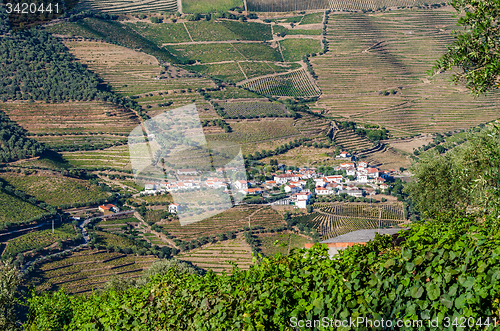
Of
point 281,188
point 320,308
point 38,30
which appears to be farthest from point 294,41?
point 320,308

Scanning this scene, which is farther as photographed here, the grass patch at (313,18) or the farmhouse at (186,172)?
the grass patch at (313,18)

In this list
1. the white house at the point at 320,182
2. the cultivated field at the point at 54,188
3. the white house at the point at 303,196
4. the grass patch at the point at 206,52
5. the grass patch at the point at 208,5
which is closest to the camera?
the cultivated field at the point at 54,188

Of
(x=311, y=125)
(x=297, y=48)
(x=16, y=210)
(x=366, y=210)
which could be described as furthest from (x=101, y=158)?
(x=297, y=48)

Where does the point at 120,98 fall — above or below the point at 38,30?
below

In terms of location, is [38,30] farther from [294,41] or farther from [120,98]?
[294,41]

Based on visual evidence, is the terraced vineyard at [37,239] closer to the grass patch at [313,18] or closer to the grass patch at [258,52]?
the grass patch at [258,52]

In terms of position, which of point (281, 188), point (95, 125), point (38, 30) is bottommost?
point (281, 188)

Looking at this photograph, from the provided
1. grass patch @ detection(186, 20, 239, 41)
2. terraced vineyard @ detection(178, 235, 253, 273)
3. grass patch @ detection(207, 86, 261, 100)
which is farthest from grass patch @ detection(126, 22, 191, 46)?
terraced vineyard @ detection(178, 235, 253, 273)

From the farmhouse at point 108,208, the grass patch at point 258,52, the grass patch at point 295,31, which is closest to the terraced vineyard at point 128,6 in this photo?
the grass patch at point 258,52
